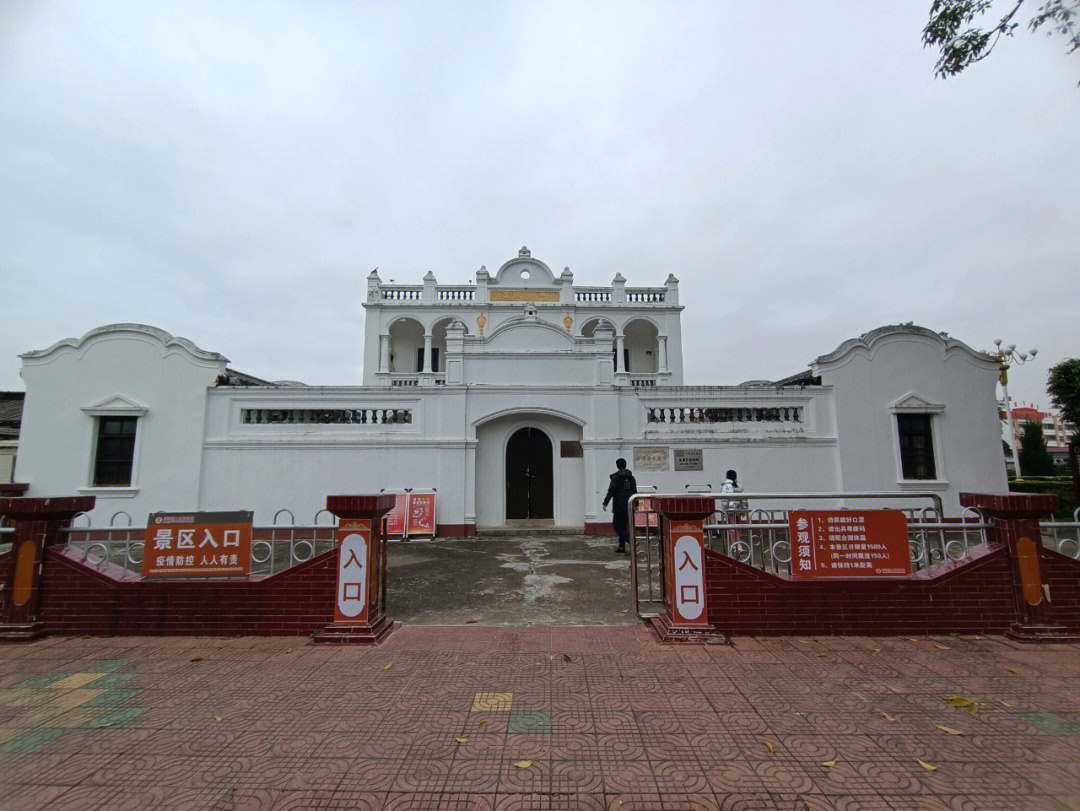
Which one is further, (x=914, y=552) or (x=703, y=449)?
(x=703, y=449)

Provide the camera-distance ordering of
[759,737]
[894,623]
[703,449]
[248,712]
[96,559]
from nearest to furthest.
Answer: [759,737] → [248,712] → [894,623] → [96,559] → [703,449]

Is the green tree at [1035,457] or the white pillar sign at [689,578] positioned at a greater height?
the green tree at [1035,457]

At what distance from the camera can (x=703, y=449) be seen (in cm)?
1142

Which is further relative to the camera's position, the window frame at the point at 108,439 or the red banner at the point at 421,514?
the window frame at the point at 108,439

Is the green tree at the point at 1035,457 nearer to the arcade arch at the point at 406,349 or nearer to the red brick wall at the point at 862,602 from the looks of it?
the red brick wall at the point at 862,602

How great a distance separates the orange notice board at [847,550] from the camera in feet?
15.7

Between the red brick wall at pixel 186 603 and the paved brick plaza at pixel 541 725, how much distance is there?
226mm

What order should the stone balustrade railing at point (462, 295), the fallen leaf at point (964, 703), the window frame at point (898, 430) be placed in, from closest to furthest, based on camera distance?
the fallen leaf at point (964, 703)
the window frame at point (898, 430)
the stone balustrade railing at point (462, 295)

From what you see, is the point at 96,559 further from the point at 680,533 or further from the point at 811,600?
the point at 811,600

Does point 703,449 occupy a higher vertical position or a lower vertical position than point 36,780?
higher

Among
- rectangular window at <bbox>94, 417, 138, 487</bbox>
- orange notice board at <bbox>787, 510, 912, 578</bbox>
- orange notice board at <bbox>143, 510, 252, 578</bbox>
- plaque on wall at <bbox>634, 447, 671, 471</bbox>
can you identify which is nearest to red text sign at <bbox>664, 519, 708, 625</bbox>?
orange notice board at <bbox>787, 510, 912, 578</bbox>

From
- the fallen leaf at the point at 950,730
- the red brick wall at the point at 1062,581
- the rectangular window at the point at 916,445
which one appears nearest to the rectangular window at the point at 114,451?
the fallen leaf at the point at 950,730

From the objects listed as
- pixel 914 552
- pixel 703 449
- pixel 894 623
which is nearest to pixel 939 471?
pixel 703 449

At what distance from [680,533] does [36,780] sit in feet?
14.9
